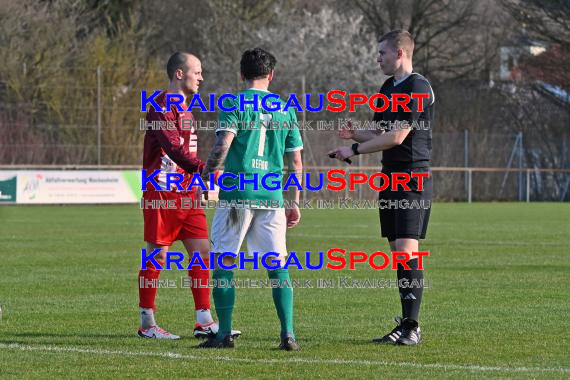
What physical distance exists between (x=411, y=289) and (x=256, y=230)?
1212 mm

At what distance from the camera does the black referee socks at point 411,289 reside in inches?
333

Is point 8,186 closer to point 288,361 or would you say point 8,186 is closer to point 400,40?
point 400,40

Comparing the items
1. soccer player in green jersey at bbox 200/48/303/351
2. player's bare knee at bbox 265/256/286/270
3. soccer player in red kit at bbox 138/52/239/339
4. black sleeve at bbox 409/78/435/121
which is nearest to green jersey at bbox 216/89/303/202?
soccer player in green jersey at bbox 200/48/303/351

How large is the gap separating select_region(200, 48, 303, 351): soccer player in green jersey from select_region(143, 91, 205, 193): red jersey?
53 cm

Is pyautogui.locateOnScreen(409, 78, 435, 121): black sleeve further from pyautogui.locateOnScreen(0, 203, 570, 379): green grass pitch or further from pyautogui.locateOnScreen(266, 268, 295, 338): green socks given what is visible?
pyautogui.locateOnScreen(0, 203, 570, 379): green grass pitch

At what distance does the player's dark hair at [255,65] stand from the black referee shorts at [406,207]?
1224 millimetres

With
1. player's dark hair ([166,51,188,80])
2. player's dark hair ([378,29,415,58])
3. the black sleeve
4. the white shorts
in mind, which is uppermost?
player's dark hair ([378,29,415,58])

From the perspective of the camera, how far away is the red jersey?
28.4ft

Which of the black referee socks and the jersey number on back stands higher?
the jersey number on back

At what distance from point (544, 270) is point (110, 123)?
77.6 feet

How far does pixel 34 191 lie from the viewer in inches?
1296

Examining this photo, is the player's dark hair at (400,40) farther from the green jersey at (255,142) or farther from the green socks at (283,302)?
the green socks at (283,302)

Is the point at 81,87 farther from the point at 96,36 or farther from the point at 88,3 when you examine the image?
the point at 88,3

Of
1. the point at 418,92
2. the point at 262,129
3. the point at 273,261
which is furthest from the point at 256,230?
the point at 418,92
